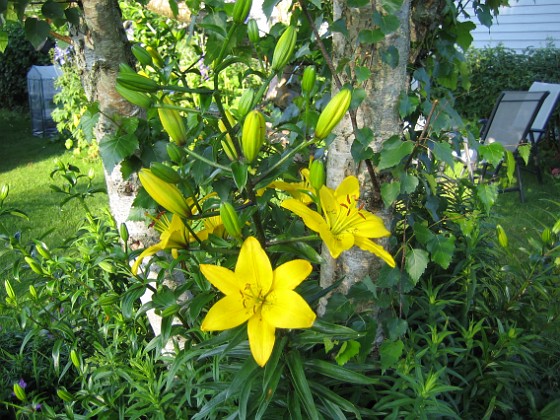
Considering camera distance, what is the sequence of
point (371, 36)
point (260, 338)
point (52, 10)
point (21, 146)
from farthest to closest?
point (21, 146)
point (52, 10)
point (371, 36)
point (260, 338)

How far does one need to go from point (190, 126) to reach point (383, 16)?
0.59 meters

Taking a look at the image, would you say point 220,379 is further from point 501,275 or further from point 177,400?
point 501,275

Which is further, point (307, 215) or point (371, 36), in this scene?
point (371, 36)

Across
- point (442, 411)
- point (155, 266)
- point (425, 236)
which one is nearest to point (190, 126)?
point (155, 266)

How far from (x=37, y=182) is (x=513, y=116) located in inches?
205

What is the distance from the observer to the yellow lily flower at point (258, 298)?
1012 millimetres

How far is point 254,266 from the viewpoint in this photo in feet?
3.42

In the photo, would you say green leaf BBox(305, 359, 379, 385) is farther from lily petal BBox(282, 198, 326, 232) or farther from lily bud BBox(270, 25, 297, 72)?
lily bud BBox(270, 25, 297, 72)

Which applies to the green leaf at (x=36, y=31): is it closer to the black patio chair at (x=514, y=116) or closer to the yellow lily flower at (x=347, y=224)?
the yellow lily flower at (x=347, y=224)

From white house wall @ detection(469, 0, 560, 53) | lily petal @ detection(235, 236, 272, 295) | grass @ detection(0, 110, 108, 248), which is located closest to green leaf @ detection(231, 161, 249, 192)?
lily petal @ detection(235, 236, 272, 295)

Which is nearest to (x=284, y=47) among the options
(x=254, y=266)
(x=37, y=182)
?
(x=254, y=266)

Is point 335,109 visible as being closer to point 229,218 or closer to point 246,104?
point 246,104

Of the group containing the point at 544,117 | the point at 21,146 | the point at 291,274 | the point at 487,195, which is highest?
the point at 487,195

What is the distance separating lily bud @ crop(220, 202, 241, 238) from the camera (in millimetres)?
976
